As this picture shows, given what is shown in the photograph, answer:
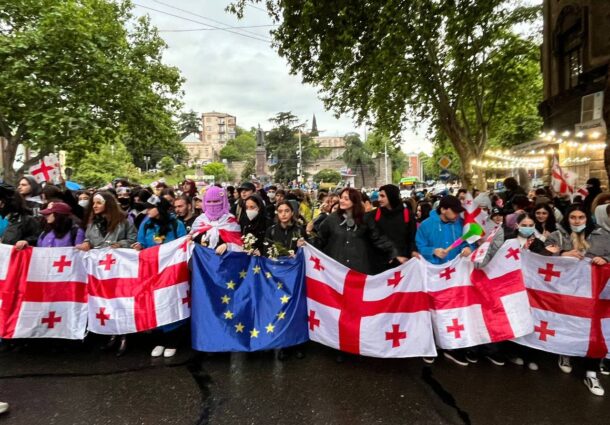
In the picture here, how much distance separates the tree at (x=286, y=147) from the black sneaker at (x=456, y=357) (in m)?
65.2

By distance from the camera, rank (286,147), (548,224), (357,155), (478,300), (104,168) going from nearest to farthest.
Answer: (478,300)
(548,224)
(104,168)
(286,147)
(357,155)

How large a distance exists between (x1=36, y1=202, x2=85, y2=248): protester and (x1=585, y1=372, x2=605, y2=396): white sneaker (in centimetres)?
553

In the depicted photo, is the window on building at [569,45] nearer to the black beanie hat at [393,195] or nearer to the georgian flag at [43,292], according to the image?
the black beanie hat at [393,195]

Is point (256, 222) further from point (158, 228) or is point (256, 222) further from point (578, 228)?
point (578, 228)

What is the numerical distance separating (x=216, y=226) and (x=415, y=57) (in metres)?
13.6

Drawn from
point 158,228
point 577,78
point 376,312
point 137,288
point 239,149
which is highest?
point 239,149

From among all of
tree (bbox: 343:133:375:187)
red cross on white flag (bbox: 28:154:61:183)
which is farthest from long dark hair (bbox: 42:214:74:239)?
tree (bbox: 343:133:375:187)

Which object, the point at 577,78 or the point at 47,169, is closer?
the point at 47,169

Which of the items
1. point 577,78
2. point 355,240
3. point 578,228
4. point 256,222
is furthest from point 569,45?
point 256,222

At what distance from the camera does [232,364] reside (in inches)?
159

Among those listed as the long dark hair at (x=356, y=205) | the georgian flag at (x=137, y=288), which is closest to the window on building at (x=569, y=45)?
the long dark hair at (x=356, y=205)

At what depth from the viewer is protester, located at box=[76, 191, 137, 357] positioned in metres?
4.42

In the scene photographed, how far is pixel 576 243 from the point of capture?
4.11 m

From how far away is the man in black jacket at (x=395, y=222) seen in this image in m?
4.62
